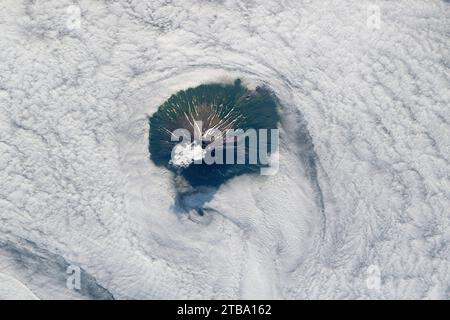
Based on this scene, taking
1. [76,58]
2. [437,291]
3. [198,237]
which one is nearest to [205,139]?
[198,237]

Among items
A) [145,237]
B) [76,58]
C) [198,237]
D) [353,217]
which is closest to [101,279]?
[145,237]

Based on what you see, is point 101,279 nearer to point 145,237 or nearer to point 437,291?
point 145,237

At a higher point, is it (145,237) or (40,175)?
(40,175)

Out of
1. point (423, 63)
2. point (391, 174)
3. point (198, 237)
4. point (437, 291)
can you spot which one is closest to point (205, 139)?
point (198, 237)

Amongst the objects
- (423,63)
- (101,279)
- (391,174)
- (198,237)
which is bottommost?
(101,279)

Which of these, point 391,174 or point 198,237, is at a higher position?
point 391,174

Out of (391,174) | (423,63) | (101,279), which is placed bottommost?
(101,279)
